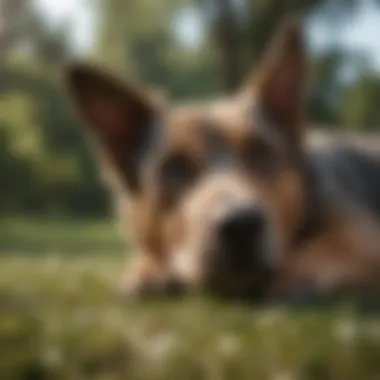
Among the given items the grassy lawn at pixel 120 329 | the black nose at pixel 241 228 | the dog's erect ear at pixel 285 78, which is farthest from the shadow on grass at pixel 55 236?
the dog's erect ear at pixel 285 78

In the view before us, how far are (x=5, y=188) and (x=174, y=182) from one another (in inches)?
8.2

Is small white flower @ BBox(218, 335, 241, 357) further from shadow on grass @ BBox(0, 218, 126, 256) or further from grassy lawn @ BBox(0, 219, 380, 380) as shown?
shadow on grass @ BBox(0, 218, 126, 256)

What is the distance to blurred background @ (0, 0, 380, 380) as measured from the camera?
1074 millimetres

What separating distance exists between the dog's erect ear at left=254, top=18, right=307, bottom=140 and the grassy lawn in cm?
24

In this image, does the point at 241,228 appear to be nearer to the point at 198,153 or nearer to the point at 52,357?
the point at 198,153

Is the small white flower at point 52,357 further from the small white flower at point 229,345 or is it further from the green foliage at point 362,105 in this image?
the green foliage at point 362,105

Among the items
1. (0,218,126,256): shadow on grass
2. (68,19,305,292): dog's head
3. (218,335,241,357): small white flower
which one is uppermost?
(68,19,305,292): dog's head

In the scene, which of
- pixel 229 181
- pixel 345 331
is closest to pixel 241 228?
pixel 229 181

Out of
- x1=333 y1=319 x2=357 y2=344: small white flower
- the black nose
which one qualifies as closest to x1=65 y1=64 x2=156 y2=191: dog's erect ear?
the black nose

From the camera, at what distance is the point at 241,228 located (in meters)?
1.10

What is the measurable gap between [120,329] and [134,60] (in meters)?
0.34

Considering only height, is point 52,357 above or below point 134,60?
below

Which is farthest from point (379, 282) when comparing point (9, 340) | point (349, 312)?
point (9, 340)

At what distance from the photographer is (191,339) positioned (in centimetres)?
104
